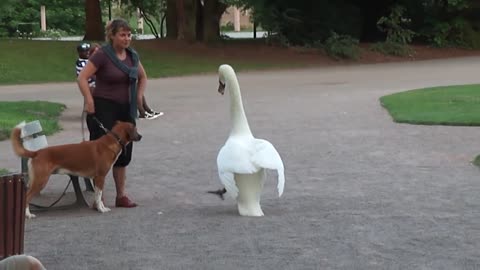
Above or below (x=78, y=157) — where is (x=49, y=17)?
below

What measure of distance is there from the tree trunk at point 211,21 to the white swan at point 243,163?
26499mm

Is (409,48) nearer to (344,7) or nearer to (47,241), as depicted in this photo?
(344,7)

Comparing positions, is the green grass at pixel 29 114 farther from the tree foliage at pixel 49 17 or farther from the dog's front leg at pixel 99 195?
the tree foliage at pixel 49 17

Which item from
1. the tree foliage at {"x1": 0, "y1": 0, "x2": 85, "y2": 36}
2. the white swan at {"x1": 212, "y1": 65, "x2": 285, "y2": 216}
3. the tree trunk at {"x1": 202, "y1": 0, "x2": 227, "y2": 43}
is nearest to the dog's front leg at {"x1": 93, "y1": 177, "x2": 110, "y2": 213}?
the white swan at {"x1": 212, "y1": 65, "x2": 285, "y2": 216}

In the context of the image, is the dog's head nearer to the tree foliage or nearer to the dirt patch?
Result: the dirt patch

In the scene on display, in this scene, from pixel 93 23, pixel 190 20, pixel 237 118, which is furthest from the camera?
pixel 93 23

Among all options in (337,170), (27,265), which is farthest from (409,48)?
(27,265)

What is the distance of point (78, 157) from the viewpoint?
7918mm

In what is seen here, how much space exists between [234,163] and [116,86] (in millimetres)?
1463

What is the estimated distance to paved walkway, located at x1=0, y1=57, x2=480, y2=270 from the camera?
21.3ft

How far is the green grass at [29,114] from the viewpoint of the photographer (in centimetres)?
1468

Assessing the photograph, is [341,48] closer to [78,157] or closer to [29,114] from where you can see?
[29,114]

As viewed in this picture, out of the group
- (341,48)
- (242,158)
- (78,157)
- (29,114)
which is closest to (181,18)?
(341,48)

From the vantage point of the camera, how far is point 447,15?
36.3 meters
